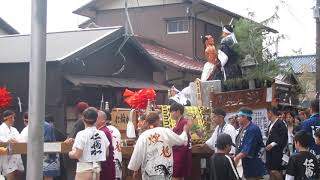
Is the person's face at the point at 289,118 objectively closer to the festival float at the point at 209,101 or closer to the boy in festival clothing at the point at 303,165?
the festival float at the point at 209,101

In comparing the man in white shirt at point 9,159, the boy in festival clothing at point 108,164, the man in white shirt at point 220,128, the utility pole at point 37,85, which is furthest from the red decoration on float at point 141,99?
the utility pole at point 37,85

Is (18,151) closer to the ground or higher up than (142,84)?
closer to the ground

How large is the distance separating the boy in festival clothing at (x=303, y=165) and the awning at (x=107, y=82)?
23.9 feet

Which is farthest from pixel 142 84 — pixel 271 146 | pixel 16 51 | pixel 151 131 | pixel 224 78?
pixel 151 131

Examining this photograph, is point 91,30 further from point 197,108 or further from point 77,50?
point 197,108

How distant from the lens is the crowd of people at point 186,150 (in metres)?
6.27

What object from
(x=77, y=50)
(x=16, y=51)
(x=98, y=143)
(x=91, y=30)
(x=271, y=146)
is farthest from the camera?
(x=91, y=30)

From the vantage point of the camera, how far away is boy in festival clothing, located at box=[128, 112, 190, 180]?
696 cm

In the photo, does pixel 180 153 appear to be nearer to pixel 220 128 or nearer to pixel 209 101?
pixel 220 128

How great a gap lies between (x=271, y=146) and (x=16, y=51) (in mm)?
7993

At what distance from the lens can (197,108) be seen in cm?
908

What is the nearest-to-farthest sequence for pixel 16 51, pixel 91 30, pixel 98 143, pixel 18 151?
pixel 98 143, pixel 18 151, pixel 16 51, pixel 91 30

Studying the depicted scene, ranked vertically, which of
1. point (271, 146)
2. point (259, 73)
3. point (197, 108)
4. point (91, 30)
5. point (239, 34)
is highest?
point (91, 30)

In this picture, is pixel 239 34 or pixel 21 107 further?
pixel 21 107
